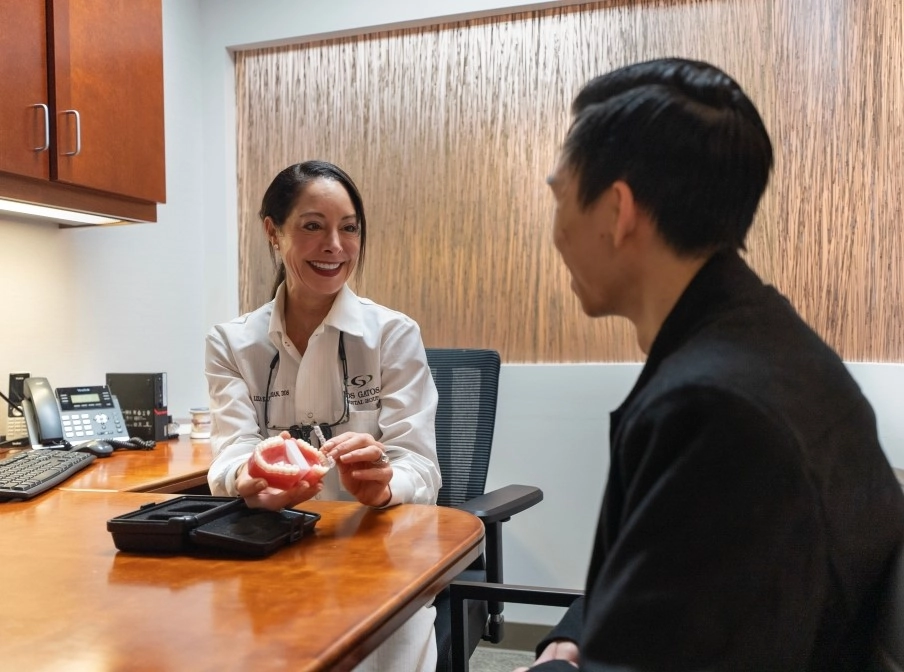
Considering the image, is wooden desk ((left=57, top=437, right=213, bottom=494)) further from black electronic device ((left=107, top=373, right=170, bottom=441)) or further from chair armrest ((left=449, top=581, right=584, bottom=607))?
chair armrest ((left=449, top=581, right=584, bottom=607))

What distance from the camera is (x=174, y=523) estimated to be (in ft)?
3.23

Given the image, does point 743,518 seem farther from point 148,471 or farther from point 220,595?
point 148,471

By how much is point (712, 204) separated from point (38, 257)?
7.36ft

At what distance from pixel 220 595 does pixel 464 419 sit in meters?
1.11

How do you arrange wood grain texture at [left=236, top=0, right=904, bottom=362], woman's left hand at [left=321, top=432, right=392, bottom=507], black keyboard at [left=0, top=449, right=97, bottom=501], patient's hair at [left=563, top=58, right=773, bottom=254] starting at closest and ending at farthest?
patient's hair at [left=563, top=58, right=773, bottom=254]
woman's left hand at [left=321, top=432, right=392, bottom=507]
black keyboard at [left=0, top=449, right=97, bottom=501]
wood grain texture at [left=236, top=0, right=904, bottom=362]

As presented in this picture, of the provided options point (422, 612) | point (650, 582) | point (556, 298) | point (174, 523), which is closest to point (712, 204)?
point (650, 582)

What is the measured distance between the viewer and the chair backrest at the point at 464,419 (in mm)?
1855

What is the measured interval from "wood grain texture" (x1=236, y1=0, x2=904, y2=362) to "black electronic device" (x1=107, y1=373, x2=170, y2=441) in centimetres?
74

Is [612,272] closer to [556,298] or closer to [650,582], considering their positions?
[650,582]

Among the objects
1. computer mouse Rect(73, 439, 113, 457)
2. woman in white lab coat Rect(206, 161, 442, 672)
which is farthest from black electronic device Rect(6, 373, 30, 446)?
woman in white lab coat Rect(206, 161, 442, 672)

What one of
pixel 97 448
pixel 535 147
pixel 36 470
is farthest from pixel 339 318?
pixel 535 147

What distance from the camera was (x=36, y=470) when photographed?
1519 mm

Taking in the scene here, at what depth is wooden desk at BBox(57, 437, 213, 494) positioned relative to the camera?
1620 millimetres

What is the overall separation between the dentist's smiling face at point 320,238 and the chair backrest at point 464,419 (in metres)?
0.41
